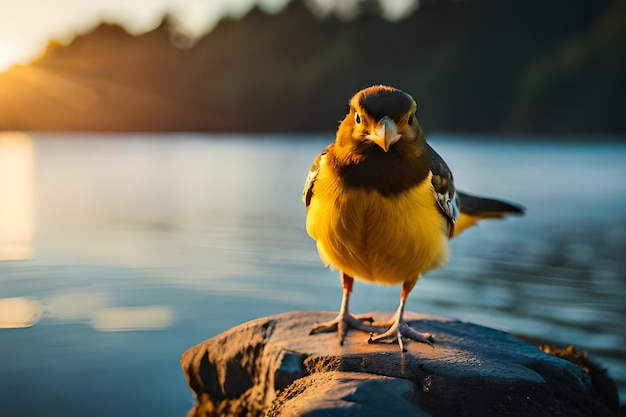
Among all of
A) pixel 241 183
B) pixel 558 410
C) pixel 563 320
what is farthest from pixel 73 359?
pixel 241 183

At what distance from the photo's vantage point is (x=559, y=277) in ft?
34.0

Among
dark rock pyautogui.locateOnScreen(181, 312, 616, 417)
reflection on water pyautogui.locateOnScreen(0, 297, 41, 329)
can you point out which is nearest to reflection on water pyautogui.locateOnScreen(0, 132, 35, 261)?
reflection on water pyautogui.locateOnScreen(0, 297, 41, 329)

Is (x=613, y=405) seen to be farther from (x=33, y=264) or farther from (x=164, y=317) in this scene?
(x=33, y=264)

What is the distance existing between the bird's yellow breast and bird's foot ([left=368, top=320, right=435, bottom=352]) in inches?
12.2

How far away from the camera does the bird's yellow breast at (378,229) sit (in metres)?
4.73

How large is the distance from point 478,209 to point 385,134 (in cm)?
225

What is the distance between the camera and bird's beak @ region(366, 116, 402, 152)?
4391 mm

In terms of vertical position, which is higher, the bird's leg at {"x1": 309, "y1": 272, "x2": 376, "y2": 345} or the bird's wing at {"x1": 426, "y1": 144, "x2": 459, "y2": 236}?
the bird's wing at {"x1": 426, "y1": 144, "x2": 459, "y2": 236}

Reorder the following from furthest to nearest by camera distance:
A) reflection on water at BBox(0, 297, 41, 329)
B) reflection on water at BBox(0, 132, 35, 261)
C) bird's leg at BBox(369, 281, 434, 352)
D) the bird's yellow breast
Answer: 1. reflection on water at BBox(0, 132, 35, 261)
2. reflection on water at BBox(0, 297, 41, 329)
3. bird's leg at BBox(369, 281, 434, 352)
4. the bird's yellow breast

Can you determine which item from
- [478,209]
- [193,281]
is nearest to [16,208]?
[193,281]

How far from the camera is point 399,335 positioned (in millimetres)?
5031

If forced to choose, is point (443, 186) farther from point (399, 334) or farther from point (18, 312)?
point (18, 312)

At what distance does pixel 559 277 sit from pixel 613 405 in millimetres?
5277

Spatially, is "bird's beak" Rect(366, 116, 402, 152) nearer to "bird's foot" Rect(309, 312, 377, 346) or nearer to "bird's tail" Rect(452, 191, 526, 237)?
"bird's foot" Rect(309, 312, 377, 346)
